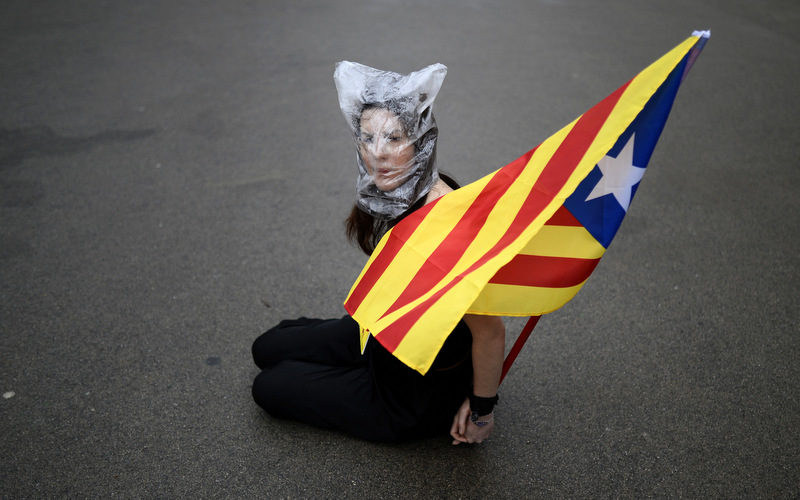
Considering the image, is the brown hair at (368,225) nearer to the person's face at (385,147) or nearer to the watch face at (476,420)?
the person's face at (385,147)

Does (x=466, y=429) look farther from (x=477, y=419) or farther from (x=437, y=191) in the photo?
(x=437, y=191)

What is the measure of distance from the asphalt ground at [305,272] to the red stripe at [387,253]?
2.32ft

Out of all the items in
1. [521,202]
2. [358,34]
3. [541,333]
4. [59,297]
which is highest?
[521,202]

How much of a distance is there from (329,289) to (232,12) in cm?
488

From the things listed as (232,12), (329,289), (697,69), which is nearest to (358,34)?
(232,12)

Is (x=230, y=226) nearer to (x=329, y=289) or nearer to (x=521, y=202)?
(x=329, y=289)

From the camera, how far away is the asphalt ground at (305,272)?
2074 mm

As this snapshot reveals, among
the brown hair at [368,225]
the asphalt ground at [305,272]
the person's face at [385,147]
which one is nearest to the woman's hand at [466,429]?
the asphalt ground at [305,272]

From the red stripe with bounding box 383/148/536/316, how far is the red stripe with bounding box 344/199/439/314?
0.33ft

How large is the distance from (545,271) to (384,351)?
0.67 metres

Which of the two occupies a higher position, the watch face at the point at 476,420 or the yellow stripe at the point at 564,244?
the yellow stripe at the point at 564,244

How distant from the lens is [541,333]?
2.64 m

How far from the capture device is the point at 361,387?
204cm

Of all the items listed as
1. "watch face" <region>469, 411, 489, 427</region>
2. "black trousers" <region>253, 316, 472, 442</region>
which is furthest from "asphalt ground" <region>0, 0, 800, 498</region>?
"watch face" <region>469, 411, 489, 427</region>
